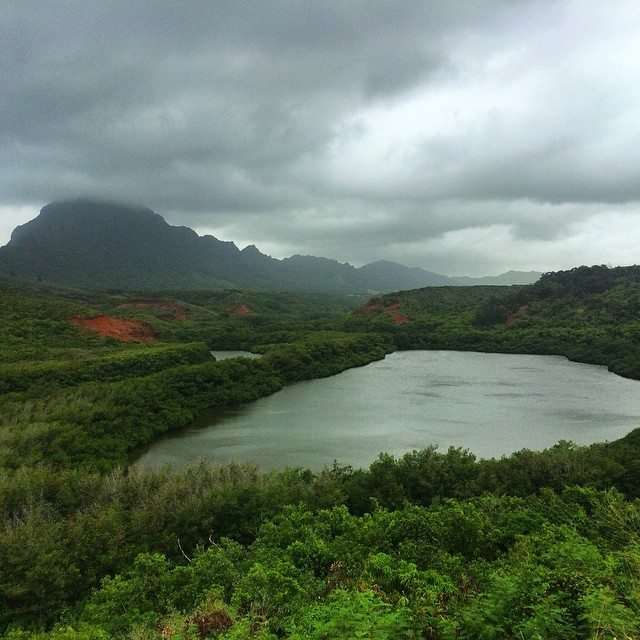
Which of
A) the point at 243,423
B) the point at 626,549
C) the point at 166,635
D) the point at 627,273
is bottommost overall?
the point at 243,423

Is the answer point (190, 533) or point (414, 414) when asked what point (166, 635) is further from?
point (414, 414)

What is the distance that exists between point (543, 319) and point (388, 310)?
30921mm

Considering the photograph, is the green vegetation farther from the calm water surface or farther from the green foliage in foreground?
the calm water surface

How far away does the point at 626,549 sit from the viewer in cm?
902

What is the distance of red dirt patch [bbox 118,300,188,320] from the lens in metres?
93.9

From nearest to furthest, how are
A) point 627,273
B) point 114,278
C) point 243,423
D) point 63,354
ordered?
point 243,423 < point 63,354 < point 627,273 < point 114,278

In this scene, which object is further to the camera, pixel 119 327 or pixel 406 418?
pixel 119 327

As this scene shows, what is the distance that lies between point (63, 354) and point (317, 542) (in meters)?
40.0

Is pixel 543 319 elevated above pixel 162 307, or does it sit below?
below

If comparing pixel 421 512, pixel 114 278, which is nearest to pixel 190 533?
pixel 421 512

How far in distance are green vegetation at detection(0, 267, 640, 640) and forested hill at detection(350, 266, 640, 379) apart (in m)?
46.4

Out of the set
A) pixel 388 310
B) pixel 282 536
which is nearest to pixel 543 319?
pixel 388 310

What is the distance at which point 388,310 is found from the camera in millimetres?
102625

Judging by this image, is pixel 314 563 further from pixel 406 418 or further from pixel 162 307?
pixel 162 307
